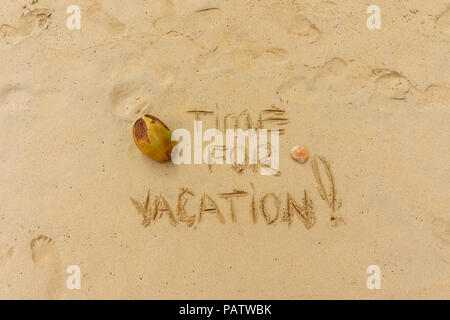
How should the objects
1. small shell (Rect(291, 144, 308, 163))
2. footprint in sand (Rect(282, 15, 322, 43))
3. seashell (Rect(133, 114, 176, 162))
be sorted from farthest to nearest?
footprint in sand (Rect(282, 15, 322, 43)) < small shell (Rect(291, 144, 308, 163)) < seashell (Rect(133, 114, 176, 162))

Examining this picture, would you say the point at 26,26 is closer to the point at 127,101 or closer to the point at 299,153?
the point at 127,101

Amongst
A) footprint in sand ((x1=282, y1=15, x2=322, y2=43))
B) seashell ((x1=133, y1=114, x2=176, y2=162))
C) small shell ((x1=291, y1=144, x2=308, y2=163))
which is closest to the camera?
seashell ((x1=133, y1=114, x2=176, y2=162))

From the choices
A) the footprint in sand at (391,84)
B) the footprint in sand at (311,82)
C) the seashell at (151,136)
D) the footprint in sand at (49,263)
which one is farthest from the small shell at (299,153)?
the footprint in sand at (49,263)

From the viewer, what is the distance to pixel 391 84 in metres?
2.12

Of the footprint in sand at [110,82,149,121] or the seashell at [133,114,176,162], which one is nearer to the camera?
the seashell at [133,114,176,162]

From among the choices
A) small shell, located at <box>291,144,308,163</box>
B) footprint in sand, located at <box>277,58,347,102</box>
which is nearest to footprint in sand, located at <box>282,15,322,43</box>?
footprint in sand, located at <box>277,58,347,102</box>

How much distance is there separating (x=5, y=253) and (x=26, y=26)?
1.63 metres

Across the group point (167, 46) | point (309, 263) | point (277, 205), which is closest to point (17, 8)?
point (167, 46)

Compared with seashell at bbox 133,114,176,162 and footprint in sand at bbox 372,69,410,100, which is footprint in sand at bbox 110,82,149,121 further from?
footprint in sand at bbox 372,69,410,100

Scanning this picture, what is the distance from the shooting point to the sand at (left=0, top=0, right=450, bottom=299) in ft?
6.54

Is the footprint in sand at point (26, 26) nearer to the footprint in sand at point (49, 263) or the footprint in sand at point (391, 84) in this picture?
the footprint in sand at point (49, 263)

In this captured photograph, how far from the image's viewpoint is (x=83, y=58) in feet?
A: 7.16

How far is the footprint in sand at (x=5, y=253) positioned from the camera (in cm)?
202

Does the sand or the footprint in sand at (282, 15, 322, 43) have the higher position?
the footprint in sand at (282, 15, 322, 43)
